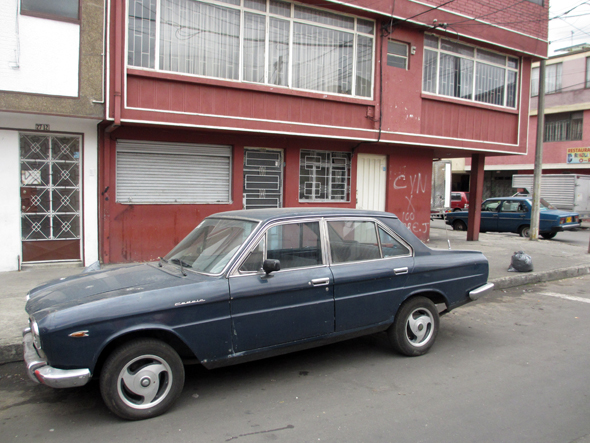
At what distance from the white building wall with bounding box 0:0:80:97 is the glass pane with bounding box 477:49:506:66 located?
10.5m

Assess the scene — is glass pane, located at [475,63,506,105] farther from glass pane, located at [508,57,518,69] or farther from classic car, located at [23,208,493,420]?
classic car, located at [23,208,493,420]

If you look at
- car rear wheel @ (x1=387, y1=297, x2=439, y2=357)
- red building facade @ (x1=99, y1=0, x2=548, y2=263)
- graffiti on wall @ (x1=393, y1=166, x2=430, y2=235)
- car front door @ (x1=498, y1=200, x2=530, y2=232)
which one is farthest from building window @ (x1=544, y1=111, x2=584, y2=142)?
car rear wheel @ (x1=387, y1=297, x2=439, y2=357)

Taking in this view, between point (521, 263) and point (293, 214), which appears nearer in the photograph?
point (293, 214)

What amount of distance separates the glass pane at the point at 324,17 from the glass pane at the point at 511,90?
5830 mm

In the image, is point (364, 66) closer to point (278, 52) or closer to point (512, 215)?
point (278, 52)

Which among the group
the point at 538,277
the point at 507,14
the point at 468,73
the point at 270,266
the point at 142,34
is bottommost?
the point at 538,277

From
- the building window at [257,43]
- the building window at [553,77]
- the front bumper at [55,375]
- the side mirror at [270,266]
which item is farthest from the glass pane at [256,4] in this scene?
the building window at [553,77]

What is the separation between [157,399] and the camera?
12.2 ft

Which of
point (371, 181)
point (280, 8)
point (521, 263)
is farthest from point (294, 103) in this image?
point (521, 263)

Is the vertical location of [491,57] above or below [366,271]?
above

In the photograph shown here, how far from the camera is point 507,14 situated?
1332 cm

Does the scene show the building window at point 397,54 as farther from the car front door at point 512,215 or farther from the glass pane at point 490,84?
the car front door at point 512,215

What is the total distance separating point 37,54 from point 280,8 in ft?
16.2

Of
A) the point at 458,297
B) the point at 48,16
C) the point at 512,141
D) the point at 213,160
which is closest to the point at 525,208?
the point at 512,141
